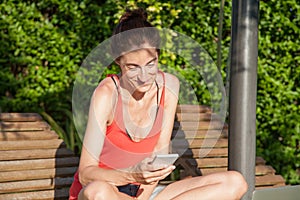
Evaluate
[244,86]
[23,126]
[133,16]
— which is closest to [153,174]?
[133,16]

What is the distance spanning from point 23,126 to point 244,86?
160 centimetres

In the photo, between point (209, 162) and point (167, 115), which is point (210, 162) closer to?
point (209, 162)

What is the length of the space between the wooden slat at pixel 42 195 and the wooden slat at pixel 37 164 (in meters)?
0.21

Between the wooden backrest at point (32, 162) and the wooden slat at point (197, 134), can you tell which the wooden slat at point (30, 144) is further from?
the wooden slat at point (197, 134)

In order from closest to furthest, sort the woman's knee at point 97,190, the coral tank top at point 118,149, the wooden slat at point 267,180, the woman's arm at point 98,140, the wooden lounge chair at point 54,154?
the woman's knee at point 97,190 → the woman's arm at point 98,140 → the coral tank top at point 118,149 → the wooden lounge chair at point 54,154 → the wooden slat at point 267,180

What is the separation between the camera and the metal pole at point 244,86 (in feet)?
10.5

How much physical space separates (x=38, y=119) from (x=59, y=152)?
0.46 metres

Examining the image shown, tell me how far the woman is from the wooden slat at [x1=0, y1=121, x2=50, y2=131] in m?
1.00

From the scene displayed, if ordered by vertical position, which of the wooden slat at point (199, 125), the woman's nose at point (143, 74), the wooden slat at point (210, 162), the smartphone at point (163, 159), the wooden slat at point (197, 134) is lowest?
the wooden slat at point (210, 162)

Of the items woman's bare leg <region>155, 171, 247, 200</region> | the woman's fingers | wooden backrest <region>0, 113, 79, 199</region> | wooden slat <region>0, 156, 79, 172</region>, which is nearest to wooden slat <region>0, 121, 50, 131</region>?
wooden backrest <region>0, 113, 79, 199</region>

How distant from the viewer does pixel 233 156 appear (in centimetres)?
329

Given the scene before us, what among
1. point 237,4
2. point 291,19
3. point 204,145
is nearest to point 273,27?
point 291,19

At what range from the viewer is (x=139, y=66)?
282 cm

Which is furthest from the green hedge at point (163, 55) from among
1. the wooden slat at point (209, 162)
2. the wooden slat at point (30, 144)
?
the wooden slat at point (30, 144)
